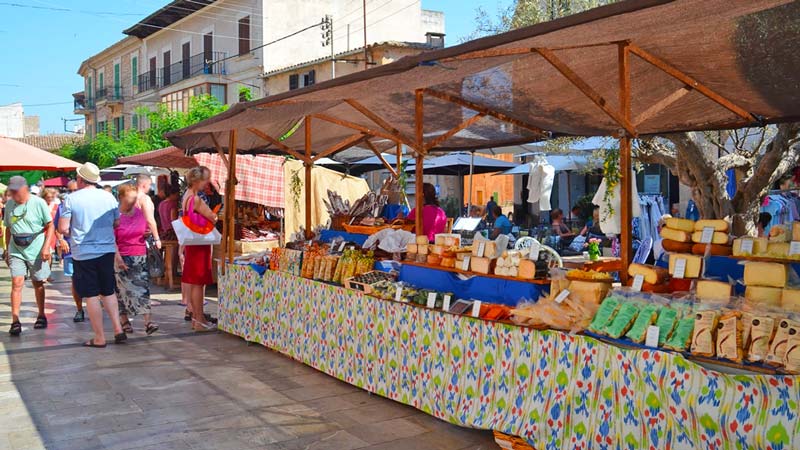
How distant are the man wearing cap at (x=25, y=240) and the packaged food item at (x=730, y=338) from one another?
6.91m

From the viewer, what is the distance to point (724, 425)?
3154 millimetres

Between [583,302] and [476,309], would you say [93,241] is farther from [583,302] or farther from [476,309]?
[583,302]

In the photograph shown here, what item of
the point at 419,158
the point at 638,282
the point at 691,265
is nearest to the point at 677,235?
the point at 691,265

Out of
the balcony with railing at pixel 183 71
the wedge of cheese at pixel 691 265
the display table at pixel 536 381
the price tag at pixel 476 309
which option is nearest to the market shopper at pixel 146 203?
the display table at pixel 536 381

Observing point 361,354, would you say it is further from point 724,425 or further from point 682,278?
point 724,425

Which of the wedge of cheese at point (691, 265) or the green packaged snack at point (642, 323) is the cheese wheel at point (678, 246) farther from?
the green packaged snack at point (642, 323)

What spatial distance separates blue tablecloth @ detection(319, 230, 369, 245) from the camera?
7.02 meters

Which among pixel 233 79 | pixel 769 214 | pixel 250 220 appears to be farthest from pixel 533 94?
pixel 233 79

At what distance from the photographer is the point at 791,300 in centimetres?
353

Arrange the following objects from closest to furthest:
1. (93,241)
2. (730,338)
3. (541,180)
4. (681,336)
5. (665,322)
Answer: (730,338)
(681,336)
(665,322)
(93,241)
(541,180)

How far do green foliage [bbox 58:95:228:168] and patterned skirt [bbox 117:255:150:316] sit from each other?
43.8 ft

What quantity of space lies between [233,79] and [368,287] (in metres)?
28.2

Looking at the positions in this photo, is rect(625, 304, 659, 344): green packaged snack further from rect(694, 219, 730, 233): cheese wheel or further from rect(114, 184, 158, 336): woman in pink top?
rect(114, 184, 158, 336): woman in pink top

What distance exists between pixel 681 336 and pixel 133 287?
6087mm
